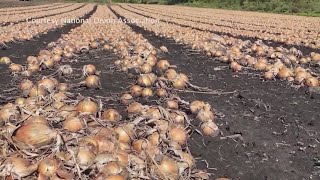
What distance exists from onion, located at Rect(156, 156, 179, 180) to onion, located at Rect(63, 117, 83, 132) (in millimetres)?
751

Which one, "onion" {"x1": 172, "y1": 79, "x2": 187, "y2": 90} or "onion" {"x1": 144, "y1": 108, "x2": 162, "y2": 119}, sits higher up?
"onion" {"x1": 144, "y1": 108, "x2": 162, "y2": 119}

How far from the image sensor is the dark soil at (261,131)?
390 centimetres

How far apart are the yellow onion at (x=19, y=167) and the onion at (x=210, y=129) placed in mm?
2261

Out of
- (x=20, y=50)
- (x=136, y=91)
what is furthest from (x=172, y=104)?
(x=20, y=50)

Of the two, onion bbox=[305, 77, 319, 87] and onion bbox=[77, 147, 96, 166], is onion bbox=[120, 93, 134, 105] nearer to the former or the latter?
onion bbox=[77, 147, 96, 166]

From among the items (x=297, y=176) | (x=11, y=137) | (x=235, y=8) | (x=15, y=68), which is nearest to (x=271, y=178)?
(x=297, y=176)

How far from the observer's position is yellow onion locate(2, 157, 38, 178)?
263cm

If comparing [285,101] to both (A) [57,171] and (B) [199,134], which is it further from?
(A) [57,171]

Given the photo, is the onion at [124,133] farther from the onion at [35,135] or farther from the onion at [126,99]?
the onion at [126,99]

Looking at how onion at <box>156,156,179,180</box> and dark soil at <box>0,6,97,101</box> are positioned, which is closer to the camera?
onion at <box>156,156,179,180</box>

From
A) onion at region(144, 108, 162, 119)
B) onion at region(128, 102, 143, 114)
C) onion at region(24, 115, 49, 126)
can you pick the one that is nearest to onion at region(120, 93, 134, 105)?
onion at region(128, 102, 143, 114)

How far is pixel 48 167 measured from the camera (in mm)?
2646

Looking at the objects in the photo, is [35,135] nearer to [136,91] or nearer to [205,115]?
[205,115]

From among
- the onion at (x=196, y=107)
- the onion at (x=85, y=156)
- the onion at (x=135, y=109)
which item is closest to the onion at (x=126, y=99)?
the onion at (x=135, y=109)
